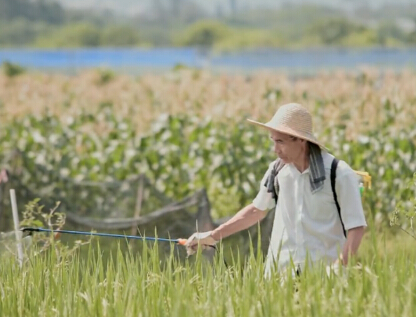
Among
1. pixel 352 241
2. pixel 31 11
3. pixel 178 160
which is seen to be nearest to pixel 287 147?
pixel 352 241

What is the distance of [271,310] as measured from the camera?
3998 millimetres

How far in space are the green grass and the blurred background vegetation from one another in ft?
286

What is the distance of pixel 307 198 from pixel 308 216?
0.07 meters

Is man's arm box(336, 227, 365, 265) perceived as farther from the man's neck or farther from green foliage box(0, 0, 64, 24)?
green foliage box(0, 0, 64, 24)

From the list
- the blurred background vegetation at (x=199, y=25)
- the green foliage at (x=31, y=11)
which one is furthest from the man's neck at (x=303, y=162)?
the green foliage at (x=31, y=11)

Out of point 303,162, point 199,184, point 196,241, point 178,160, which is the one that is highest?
point 303,162

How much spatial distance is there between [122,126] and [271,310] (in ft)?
25.3

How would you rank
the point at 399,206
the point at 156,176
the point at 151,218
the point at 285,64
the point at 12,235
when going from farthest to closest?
the point at 285,64
the point at 156,176
the point at 151,218
the point at 12,235
the point at 399,206

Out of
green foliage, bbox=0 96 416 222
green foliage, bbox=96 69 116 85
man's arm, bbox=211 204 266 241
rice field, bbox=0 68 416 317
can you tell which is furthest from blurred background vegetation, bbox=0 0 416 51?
man's arm, bbox=211 204 266 241

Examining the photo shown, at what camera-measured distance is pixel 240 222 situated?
5.10 meters

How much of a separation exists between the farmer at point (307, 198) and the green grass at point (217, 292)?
0.68ft

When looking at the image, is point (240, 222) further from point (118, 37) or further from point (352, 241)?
point (118, 37)

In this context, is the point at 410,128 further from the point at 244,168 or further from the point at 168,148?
the point at 168,148

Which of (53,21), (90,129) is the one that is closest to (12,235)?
Result: (90,129)
